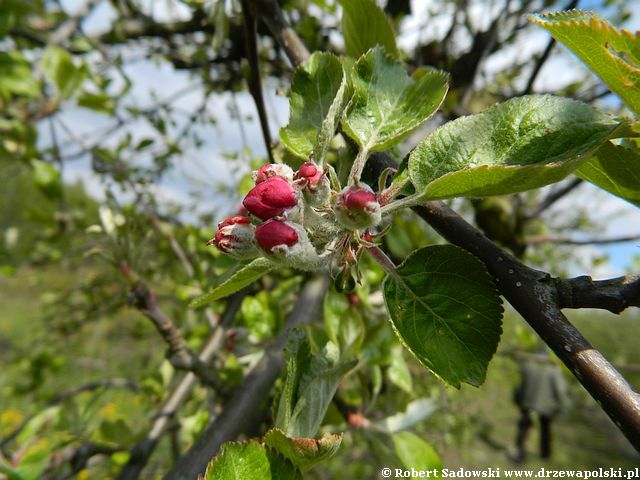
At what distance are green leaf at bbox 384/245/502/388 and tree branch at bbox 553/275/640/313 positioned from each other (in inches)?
2.5

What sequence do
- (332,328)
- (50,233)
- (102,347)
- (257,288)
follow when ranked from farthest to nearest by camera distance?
(102,347) → (50,233) → (257,288) → (332,328)

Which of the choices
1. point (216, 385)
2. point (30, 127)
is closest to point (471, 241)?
point (216, 385)

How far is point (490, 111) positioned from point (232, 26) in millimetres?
1599

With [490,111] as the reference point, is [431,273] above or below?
below

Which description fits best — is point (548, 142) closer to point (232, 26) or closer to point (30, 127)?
point (232, 26)

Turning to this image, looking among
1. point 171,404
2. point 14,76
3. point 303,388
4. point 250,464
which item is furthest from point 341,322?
point 14,76

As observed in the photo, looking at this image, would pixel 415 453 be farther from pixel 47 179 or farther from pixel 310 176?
pixel 47 179

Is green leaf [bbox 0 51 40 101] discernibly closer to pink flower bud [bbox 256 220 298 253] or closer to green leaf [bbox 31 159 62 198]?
green leaf [bbox 31 159 62 198]

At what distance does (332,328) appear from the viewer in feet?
2.86

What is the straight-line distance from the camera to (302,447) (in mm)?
412

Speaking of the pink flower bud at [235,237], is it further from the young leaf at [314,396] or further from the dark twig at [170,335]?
the dark twig at [170,335]

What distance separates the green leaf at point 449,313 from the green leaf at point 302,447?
0.13 m

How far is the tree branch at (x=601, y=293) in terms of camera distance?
1.34 feet

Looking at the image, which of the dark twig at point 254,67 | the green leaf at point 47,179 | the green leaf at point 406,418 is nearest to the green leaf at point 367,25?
the dark twig at point 254,67
